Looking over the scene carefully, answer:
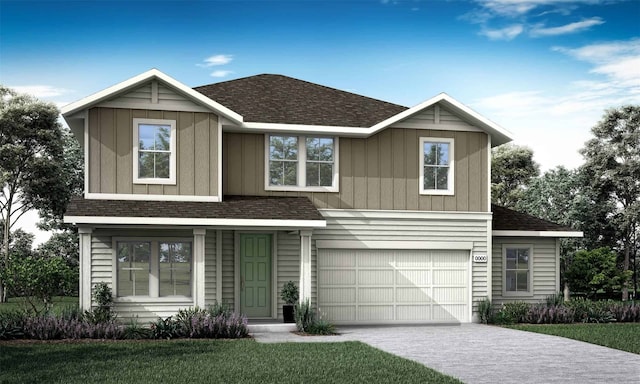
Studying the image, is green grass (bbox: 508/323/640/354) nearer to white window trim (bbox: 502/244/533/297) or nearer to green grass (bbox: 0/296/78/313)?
white window trim (bbox: 502/244/533/297)

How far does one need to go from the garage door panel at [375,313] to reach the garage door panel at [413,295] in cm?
40

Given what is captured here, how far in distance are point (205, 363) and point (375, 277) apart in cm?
905

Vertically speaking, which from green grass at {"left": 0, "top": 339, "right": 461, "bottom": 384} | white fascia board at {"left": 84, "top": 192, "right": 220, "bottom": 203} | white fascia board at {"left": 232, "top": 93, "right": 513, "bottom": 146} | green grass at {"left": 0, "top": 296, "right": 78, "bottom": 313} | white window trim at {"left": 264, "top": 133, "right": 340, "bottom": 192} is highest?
white fascia board at {"left": 232, "top": 93, "right": 513, "bottom": 146}

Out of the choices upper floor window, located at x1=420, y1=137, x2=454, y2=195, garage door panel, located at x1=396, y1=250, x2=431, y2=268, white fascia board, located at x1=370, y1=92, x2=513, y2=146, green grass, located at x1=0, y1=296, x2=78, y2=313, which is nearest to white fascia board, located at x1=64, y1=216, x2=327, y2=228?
green grass, located at x1=0, y1=296, x2=78, y2=313

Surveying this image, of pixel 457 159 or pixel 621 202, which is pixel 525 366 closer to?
pixel 457 159

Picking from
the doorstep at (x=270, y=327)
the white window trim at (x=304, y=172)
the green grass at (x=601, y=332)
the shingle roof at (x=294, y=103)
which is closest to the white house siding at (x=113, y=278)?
the doorstep at (x=270, y=327)

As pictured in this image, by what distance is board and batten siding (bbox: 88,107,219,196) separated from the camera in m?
19.5

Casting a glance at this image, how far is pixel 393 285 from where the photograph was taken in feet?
72.0

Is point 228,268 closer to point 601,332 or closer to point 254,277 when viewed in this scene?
point 254,277

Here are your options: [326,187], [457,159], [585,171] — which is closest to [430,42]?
[457,159]

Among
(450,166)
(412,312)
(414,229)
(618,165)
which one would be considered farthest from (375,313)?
(618,165)

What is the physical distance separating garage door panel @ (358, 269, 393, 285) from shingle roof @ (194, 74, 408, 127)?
13.2 feet

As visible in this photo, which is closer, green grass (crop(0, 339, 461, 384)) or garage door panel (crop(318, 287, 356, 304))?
green grass (crop(0, 339, 461, 384))

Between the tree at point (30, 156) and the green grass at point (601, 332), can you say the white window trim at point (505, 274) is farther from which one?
the tree at point (30, 156)
